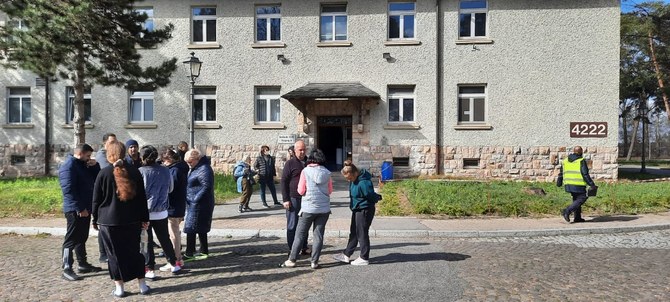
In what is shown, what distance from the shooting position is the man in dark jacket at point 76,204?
18.9 ft

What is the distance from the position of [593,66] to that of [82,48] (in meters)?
18.4

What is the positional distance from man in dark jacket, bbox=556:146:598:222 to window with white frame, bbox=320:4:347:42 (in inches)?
450

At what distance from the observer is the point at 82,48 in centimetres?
1274

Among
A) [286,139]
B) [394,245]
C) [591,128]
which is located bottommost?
[394,245]

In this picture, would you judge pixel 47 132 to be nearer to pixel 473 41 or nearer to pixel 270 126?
pixel 270 126

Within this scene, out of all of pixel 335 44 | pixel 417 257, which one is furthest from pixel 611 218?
pixel 335 44

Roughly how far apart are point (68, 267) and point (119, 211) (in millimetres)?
1646

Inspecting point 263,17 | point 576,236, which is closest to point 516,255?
point 576,236

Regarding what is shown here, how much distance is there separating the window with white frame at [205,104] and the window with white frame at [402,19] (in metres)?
8.11

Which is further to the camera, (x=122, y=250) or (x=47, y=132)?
(x=47, y=132)

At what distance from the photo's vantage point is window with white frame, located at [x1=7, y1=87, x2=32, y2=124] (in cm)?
2006

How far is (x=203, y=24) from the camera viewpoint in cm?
1920

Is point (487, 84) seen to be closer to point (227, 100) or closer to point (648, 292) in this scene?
point (227, 100)

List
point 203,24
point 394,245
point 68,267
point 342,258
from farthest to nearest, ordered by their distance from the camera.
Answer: point 203,24, point 394,245, point 342,258, point 68,267
